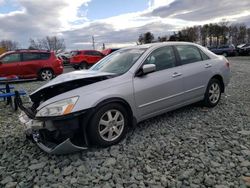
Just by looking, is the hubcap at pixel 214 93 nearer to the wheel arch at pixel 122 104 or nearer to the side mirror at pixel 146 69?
the side mirror at pixel 146 69

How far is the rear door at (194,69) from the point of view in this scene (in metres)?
5.01

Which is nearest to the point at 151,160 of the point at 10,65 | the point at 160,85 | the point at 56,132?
the point at 56,132

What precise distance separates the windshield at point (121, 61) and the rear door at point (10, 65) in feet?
28.6

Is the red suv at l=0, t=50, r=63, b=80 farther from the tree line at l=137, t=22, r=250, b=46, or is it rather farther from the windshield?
the tree line at l=137, t=22, r=250, b=46

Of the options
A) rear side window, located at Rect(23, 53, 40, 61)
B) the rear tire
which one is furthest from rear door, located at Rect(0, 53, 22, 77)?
the rear tire

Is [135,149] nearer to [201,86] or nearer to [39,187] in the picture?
[39,187]

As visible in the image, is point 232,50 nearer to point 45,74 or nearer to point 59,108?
point 45,74

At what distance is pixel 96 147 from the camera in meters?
3.82

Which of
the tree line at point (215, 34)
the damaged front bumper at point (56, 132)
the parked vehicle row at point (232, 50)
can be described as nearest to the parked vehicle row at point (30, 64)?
the damaged front bumper at point (56, 132)

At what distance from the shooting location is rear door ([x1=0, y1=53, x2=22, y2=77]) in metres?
12.4

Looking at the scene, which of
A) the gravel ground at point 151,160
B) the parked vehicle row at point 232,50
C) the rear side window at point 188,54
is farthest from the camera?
the parked vehicle row at point 232,50

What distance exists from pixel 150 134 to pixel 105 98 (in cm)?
110

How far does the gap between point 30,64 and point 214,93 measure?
9.83m

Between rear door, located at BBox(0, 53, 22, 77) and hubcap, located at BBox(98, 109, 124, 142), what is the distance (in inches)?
397
